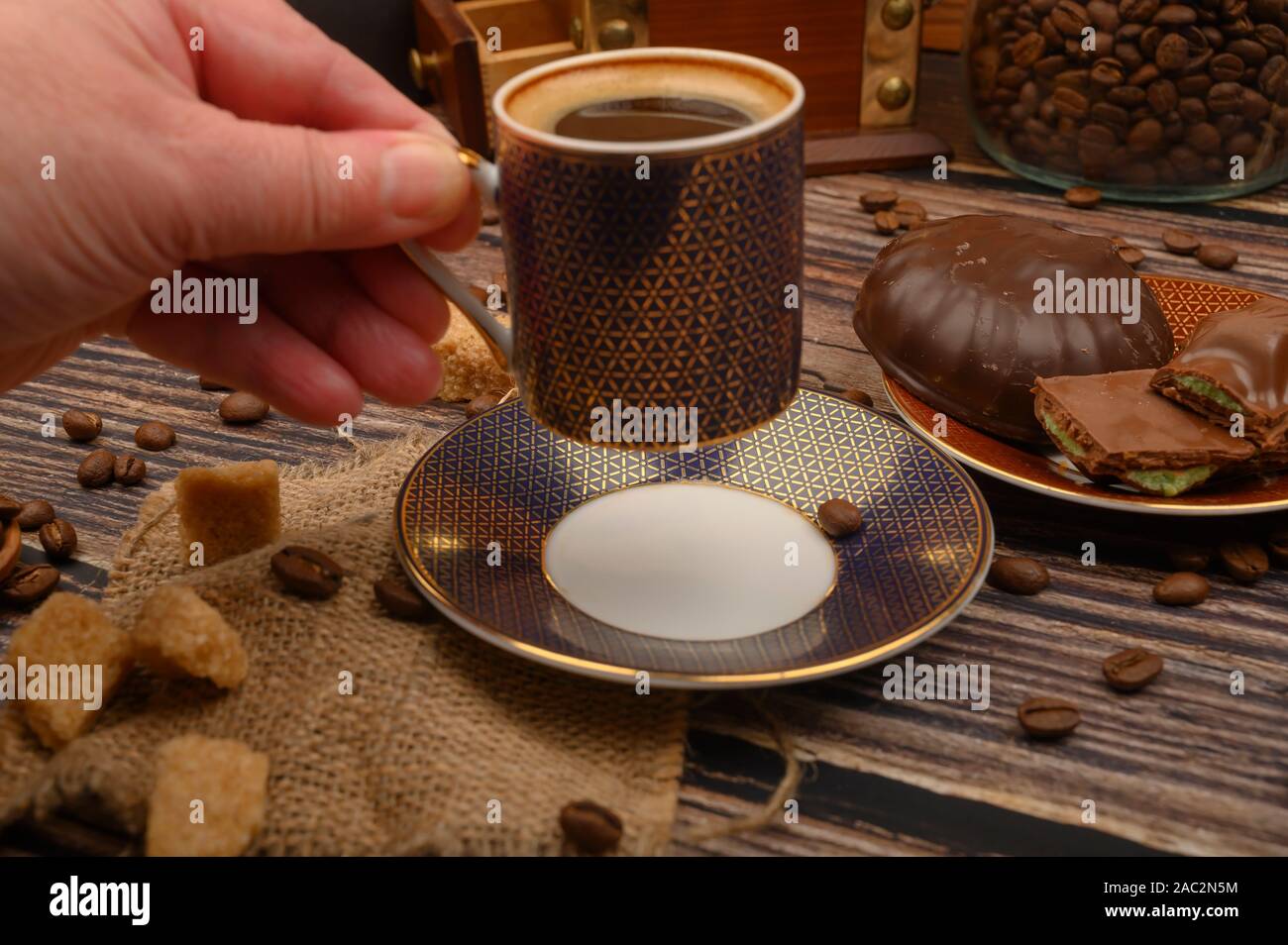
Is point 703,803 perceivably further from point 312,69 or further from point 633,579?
point 312,69

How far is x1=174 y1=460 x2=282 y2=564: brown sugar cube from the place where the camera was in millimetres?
1133

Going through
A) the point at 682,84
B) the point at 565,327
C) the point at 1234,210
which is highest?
the point at 682,84

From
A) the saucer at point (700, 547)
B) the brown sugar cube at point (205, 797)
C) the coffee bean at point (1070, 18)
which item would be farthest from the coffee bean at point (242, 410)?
the coffee bean at point (1070, 18)

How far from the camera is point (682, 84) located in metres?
0.99

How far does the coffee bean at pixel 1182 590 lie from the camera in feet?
3.63

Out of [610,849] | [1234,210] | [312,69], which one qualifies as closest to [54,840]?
[610,849]

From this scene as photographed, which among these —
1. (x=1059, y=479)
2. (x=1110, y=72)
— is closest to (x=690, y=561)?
(x=1059, y=479)

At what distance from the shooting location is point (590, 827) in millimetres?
859

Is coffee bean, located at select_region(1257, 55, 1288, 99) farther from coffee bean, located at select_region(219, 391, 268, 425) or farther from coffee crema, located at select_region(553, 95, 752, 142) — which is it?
coffee bean, located at select_region(219, 391, 268, 425)

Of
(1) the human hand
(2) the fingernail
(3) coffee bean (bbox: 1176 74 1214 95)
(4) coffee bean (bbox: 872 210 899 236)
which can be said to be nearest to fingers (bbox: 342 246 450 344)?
(1) the human hand

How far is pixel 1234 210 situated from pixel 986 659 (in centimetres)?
105

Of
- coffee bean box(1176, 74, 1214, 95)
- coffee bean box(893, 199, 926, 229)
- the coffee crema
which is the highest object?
the coffee crema

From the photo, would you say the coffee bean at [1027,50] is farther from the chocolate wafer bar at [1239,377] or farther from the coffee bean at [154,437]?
the coffee bean at [154,437]

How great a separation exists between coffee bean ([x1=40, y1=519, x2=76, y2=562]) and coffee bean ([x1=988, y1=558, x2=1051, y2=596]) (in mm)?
830
